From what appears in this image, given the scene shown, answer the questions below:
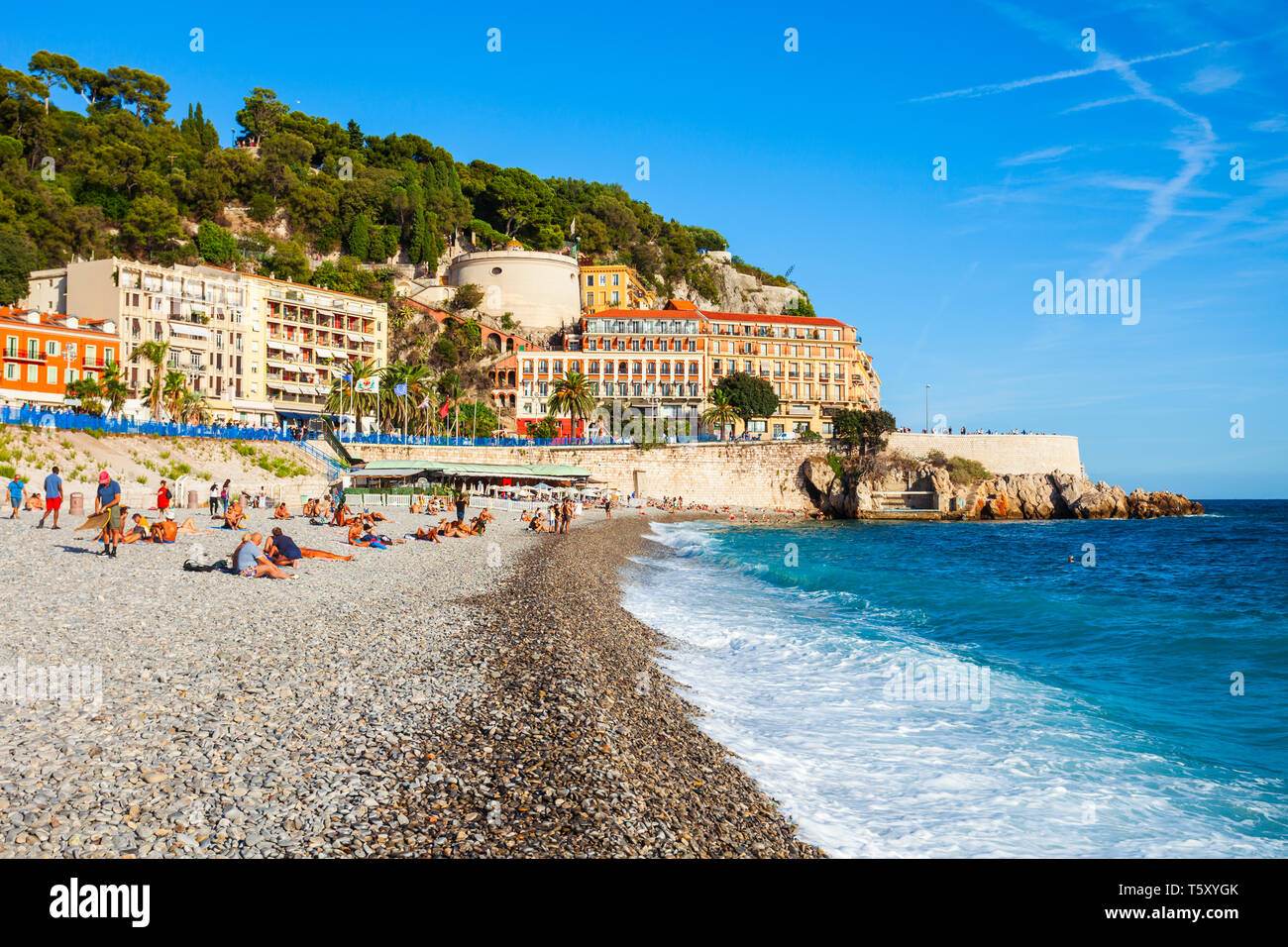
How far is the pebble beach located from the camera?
516cm

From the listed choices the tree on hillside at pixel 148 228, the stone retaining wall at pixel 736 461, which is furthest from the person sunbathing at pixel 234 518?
the tree on hillside at pixel 148 228

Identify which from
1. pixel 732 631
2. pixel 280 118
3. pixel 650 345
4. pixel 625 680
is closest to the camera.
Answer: pixel 625 680

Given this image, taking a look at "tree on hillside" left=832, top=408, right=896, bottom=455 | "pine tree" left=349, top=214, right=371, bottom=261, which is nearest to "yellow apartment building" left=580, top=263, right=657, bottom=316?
"pine tree" left=349, top=214, right=371, bottom=261

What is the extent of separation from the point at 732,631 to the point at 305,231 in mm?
93133

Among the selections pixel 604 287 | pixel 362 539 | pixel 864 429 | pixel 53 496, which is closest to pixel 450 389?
pixel 604 287

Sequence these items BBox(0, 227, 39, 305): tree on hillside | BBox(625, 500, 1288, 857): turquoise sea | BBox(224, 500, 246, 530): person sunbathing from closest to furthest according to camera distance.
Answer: BBox(625, 500, 1288, 857): turquoise sea → BBox(224, 500, 246, 530): person sunbathing → BBox(0, 227, 39, 305): tree on hillside

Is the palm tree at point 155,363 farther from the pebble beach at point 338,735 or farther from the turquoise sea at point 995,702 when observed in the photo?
the pebble beach at point 338,735

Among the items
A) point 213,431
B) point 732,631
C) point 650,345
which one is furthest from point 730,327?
point 732,631

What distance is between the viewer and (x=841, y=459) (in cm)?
7531

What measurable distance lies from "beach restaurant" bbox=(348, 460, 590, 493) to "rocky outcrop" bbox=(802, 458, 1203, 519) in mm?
24181

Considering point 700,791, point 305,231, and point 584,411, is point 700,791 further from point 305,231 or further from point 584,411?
point 305,231

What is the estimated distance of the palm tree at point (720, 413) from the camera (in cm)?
8175

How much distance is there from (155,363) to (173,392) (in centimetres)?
729

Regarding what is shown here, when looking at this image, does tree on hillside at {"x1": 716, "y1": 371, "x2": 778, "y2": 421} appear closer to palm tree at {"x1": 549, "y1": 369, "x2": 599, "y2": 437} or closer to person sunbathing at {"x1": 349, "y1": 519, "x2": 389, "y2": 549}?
palm tree at {"x1": 549, "y1": 369, "x2": 599, "y2": 437}
